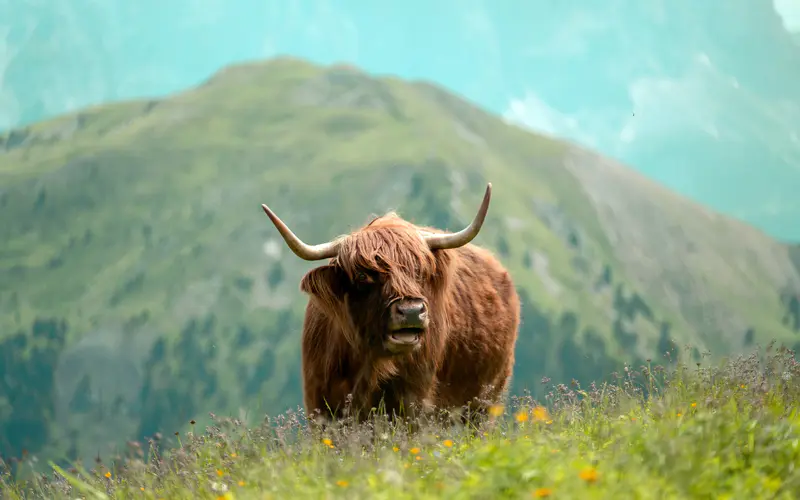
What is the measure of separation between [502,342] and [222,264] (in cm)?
18192

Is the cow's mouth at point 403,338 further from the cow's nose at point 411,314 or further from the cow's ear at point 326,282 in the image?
the cow's ear at point 326,282

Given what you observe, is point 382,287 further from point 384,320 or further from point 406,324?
point 406,324

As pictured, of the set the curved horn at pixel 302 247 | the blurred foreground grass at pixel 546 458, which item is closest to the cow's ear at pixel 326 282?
the curved horn at pixel 302 247

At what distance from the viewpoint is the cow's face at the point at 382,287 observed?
6.86 m

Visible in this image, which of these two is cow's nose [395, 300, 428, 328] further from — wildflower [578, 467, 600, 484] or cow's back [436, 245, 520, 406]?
wildflower [578, 467, 600, 484]

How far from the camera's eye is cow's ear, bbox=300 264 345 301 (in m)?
7.30

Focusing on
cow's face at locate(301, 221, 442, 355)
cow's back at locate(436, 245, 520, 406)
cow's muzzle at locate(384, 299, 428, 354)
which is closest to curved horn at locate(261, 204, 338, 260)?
cow's face at locate(301, 221, 442, 355)

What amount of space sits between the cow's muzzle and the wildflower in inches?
142

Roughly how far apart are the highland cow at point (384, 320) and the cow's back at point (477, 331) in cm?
2

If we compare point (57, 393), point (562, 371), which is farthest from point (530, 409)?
point (57, 393)

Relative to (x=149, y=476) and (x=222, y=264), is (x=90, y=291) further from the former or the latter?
(x=149, y=476)

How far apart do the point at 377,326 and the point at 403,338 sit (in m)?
0.33

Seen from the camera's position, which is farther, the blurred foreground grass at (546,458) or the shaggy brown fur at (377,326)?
the shaggy brown fur at (377,326)

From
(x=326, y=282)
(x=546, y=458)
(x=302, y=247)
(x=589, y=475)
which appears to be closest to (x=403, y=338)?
(x=326, y=282)
